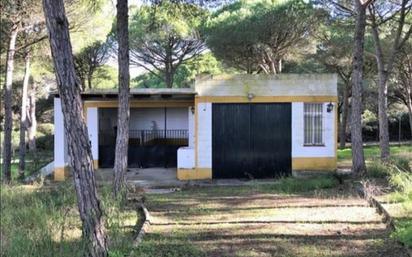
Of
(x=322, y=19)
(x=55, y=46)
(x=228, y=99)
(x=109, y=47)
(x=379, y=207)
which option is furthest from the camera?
(x=109, y=47)

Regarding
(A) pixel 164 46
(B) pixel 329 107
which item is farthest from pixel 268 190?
(A) pixel 164 46

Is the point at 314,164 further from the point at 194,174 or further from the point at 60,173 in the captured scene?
the point at 60,173

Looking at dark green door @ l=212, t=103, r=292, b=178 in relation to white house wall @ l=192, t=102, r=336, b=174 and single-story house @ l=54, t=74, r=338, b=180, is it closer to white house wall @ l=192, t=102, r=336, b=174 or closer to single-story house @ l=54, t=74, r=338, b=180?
single-story house @ l=54, t=74, r=338, b=180

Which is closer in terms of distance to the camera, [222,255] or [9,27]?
[222,255]

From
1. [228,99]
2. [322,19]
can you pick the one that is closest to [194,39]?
[322,19]

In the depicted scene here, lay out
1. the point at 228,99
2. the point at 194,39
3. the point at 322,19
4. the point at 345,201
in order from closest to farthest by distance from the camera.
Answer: the point at 345,201 → the point at 228,99 → the point at 322,19 → the point at 194,39

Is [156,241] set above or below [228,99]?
below

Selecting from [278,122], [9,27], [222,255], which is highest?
[9,27]

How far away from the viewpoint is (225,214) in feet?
32.7

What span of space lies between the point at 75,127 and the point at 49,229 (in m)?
1.60

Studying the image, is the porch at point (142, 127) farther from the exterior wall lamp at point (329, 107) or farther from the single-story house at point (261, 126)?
the exterior wall lamp at point (329, 107)

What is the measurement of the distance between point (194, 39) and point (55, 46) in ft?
89.6

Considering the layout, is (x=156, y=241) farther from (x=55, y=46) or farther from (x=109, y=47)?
(x=109, y=47)

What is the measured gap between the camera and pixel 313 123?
1831 centimetres
